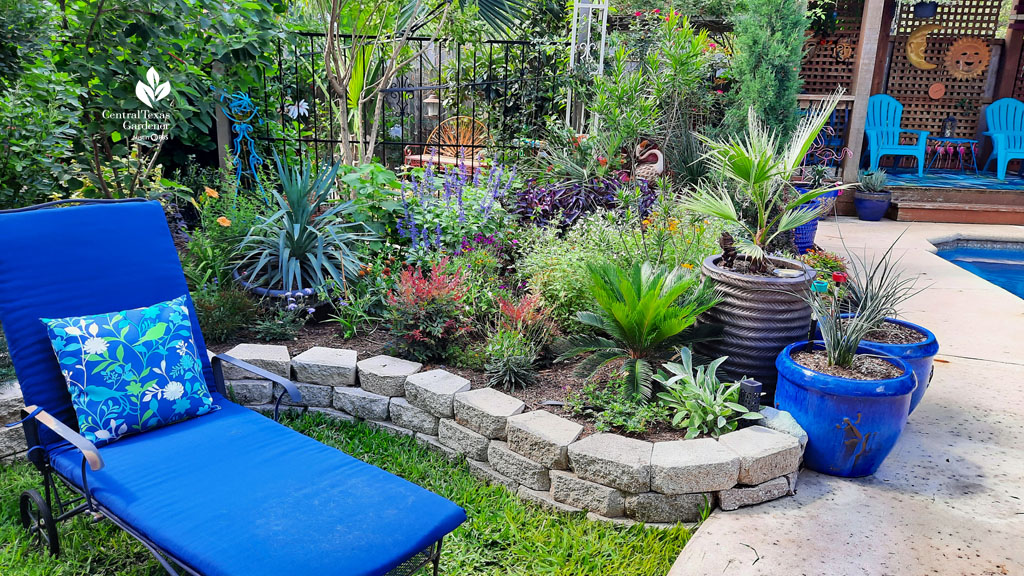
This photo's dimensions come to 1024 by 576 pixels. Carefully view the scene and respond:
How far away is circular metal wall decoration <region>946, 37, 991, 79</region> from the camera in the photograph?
995cm

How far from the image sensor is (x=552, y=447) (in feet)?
8.65

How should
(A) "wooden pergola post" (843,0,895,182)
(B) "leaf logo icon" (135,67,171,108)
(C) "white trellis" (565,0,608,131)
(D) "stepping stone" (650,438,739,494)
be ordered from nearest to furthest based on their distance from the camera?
(D) "stepping stone" (650,438,739,494)
(B) "leaf logo icon" (135,67,171,108)
(C) "white trellis" (565,0,608,131)
(A) "wooden pergola post" (843,0,895,182)

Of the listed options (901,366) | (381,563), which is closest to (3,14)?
(381,563)

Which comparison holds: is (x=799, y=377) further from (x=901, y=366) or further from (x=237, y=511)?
(x=237, y=511)

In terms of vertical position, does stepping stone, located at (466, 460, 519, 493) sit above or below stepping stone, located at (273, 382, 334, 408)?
below

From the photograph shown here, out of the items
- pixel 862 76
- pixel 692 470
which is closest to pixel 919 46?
pixel 862 76

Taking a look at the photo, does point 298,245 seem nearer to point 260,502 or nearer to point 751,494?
point 260,502

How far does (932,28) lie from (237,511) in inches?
446

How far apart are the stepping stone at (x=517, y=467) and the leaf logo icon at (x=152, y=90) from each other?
2394 mm

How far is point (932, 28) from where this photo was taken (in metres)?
9.92

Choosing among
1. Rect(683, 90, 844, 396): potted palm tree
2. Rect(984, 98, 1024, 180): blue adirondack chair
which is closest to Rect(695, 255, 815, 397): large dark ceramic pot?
Rect(683, 90, 844, 396): potted palm tree

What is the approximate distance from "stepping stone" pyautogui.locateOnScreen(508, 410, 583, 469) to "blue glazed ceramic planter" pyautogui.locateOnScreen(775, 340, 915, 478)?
0.89 m

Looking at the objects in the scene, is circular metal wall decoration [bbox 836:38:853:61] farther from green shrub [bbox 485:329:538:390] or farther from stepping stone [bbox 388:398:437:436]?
stepping stone [bbox 388:398:437:436]

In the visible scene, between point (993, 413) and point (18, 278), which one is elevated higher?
point (18, 278)
